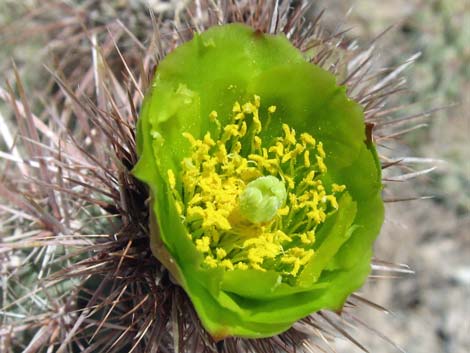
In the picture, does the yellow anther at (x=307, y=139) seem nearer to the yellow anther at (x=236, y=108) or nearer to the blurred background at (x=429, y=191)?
the yellow anther at (x=236, y=108)

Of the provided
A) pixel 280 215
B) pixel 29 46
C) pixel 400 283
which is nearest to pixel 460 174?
pixel 400 283

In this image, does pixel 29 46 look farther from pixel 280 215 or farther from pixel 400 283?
pixel 400 283

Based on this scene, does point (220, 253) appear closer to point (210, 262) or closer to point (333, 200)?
point (210, 262)

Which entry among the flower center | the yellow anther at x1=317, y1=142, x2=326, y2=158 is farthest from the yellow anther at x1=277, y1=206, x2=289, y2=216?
the yellow anther at x1=317, y1=142, x2=326, y2=158

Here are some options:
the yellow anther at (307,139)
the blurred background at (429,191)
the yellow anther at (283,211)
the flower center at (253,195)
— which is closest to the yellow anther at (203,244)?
the flower center at (253,195)

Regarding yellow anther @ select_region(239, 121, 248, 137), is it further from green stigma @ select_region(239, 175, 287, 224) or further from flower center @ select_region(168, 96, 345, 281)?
green stigma @ select_region(239, 175, 287, 224)

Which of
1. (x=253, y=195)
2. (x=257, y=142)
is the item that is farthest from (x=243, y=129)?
(x=253, y=195)

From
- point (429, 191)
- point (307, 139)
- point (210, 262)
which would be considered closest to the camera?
point (210, 262)
